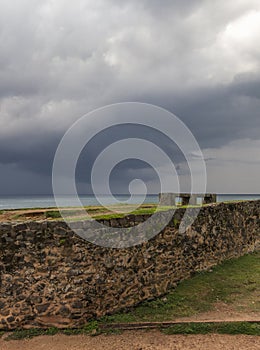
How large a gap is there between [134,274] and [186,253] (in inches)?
123

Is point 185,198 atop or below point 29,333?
atop

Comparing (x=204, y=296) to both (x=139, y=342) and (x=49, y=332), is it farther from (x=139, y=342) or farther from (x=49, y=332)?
(x=49, y=332)

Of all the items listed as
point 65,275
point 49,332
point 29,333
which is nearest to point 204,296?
point 65,275

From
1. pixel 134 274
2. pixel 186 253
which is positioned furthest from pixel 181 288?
pixel 134 274

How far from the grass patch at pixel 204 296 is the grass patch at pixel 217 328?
1.90 feet

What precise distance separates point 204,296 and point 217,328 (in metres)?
2.19

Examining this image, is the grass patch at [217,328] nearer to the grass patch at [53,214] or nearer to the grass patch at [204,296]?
the grass patch at [204,296]

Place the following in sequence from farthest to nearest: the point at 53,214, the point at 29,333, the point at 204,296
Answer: the point at 53,214
the point at 204,296
the point at 29,333

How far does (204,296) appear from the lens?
1057 centimetres

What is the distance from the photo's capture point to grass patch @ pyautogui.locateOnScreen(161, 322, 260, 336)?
8219mm

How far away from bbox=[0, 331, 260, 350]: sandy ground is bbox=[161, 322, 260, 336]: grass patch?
17 cm

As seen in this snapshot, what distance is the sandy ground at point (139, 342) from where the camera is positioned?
7602mm

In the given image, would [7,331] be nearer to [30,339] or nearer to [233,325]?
[30,339]

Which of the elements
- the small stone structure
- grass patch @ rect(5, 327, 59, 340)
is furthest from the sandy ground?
the small stone structure
